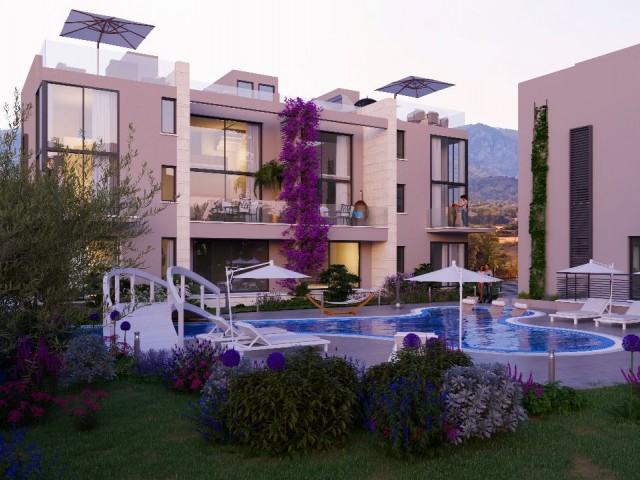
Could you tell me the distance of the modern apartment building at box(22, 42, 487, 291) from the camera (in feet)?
75.2

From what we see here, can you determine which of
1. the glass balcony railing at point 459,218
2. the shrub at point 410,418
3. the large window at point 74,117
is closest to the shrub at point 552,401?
the shrub at point 410,418

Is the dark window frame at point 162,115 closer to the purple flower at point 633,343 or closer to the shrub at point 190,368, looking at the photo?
the shrub at point 190,368

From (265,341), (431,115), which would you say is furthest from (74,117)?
(431,115)

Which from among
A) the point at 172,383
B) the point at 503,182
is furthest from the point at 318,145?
the point at 503,182

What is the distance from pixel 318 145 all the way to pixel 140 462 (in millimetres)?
24580

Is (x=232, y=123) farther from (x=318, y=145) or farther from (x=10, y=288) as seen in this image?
(x=10, y=288)

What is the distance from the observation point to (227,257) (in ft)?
89.2

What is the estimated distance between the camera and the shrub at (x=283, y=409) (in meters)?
6.37

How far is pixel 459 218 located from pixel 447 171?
10.4 ft

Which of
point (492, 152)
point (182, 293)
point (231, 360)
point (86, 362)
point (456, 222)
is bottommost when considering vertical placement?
point (86, 362)

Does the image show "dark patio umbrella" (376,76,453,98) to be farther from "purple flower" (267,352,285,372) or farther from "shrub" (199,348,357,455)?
"purple flower" (267,352,285,372)

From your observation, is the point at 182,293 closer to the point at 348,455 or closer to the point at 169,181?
the point at 348,455

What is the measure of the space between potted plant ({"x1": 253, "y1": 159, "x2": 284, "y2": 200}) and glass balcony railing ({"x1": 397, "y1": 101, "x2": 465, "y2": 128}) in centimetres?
761

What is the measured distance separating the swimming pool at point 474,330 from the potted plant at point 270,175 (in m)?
8.49
